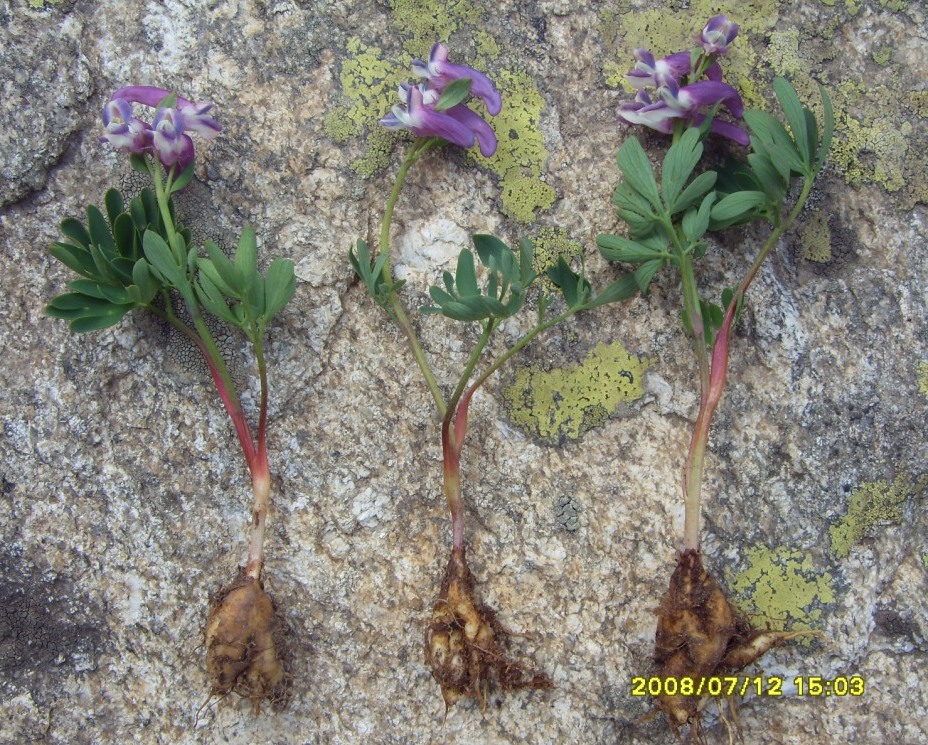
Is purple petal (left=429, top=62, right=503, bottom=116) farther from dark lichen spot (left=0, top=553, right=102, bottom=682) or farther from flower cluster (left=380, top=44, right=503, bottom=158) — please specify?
dark lichen spot (left=0, top=553, right=102, bottom=682)

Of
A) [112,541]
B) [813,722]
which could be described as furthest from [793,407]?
[112,541]

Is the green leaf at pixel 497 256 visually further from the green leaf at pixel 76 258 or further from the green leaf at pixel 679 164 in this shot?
the green leaf at pixel 76 258

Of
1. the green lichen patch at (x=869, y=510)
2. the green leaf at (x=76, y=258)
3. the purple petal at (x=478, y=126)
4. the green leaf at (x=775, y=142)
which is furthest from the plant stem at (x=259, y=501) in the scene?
the green lichen patch at (x=869, y=510)

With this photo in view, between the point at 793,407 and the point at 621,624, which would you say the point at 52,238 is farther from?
the point at 793,407

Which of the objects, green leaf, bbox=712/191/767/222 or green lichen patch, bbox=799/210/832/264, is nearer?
green leaf, bbox=712/191/767/222

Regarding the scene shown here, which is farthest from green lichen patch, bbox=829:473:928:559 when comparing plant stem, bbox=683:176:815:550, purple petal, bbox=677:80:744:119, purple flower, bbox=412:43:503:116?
purple flower, bbox=412:43:503:116

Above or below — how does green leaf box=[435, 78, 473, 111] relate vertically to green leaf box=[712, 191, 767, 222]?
above
